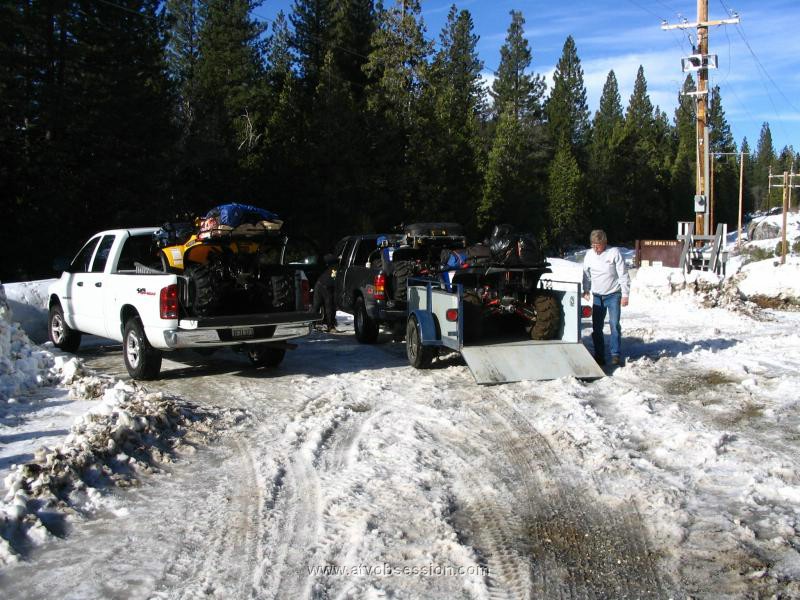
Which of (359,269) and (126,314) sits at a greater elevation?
(359,269)

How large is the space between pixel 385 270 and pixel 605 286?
143 inches

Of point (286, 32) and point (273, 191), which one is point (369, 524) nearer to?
point (273, 191)

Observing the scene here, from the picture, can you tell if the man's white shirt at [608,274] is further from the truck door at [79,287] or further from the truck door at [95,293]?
the truck door at [79,287]

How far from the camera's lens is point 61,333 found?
39.4 feet

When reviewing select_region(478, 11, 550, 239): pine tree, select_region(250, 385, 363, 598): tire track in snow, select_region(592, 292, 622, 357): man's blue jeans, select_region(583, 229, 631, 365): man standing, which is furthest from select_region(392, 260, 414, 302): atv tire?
select_region(478, 11, 550, 239): pine tree

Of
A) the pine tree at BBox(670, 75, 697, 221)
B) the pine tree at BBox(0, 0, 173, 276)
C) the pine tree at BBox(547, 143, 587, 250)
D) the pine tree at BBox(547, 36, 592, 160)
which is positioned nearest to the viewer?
the pine tree at BBox(0, 0, 173, 276)

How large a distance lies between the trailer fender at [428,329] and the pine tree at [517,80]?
5459cm

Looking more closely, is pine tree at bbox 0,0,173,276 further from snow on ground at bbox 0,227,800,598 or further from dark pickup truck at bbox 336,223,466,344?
snow on ground at bbox 0,227,800,598

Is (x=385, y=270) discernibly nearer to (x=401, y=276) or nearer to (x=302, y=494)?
(x=401, y=276)

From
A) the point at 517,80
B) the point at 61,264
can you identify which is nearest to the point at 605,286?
the point at 61,264

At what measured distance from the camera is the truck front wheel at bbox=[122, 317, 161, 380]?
30.9 feet

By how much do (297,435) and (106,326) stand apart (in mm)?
4626

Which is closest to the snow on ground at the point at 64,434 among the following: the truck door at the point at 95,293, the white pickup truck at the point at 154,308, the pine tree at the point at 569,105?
the white pickup truck at the point at 154,308

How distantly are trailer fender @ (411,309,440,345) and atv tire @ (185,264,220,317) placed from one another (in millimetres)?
2735
